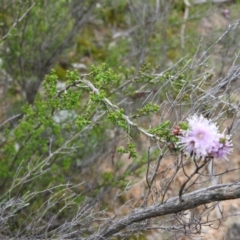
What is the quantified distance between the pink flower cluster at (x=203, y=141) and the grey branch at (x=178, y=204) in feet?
1.05

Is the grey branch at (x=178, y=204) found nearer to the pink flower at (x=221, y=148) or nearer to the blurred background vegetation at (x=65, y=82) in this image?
the pink flower at (x=221, y=148)

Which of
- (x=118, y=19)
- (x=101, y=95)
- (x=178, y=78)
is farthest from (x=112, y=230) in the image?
(x=118, y=19)

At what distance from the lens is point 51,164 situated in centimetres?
381

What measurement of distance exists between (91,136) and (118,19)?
300cm

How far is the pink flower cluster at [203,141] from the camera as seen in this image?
176 centimetres

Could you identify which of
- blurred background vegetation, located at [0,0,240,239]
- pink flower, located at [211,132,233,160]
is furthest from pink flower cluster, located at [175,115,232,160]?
blurred background vegetation, located at [0,0,240,239]

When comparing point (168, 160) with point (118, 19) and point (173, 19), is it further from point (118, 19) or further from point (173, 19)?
point (118, 19)

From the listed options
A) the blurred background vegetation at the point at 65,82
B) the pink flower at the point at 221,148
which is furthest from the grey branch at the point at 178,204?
the blurred background vegetation at the point at 65,82

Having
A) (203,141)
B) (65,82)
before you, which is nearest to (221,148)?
(203,141)

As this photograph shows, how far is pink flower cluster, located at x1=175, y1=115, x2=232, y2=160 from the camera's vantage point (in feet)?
5.79

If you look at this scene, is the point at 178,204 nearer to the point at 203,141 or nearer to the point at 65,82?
the point at 203,141

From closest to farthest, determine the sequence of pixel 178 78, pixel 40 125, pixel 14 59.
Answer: pixel 178 78 < pixel 40 125 < pixel 14 59

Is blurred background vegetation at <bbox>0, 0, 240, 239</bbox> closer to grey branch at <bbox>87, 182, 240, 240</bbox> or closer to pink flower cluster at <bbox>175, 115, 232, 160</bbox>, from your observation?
grey branch at <bbox>87, 182, 240, 240</bbox>

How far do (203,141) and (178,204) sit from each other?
585 mm
